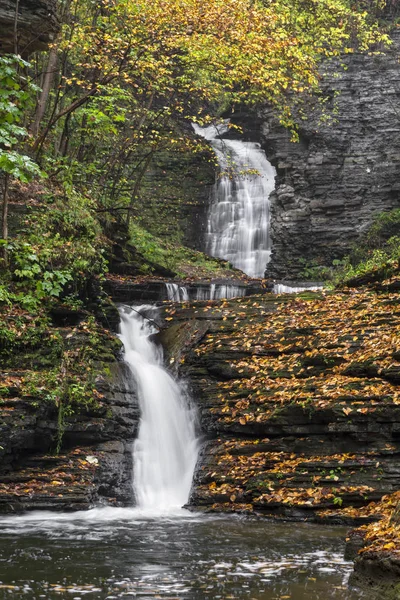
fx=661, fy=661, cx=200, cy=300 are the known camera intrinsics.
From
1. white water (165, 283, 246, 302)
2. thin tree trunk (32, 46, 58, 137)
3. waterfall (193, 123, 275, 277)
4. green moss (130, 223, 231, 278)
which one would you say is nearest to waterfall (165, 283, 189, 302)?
white water (165, 283, 246, 302)

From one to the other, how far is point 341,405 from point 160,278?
954cm

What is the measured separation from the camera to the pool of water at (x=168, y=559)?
5.49 metres

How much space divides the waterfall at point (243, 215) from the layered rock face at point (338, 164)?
0.54 meters

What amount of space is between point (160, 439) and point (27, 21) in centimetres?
723

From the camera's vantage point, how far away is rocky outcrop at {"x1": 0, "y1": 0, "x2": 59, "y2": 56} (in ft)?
34.5

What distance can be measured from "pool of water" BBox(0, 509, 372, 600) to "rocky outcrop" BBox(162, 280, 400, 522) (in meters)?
0.73

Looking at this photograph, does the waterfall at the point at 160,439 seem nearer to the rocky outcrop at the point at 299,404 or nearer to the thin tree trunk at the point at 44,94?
the rocky outcrop at the point at 299,404

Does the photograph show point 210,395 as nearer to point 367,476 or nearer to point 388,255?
point 367,476

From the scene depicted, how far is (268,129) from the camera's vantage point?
25422mm

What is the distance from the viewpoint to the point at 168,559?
667 centimetres

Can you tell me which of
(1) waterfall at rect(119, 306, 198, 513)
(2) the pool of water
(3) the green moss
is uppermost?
(3) the green moss

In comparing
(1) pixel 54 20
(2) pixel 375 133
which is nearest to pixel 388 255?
(2) pixel 375 133

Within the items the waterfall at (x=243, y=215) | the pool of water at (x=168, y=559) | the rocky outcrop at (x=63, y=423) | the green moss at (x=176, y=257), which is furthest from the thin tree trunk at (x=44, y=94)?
the pool of water at (x=168, y=559)

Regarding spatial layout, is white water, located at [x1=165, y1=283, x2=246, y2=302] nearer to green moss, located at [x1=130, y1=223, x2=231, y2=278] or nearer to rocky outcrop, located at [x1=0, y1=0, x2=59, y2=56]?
green moss, located at [x1=130, y1=223, x2=231, y2=278]
